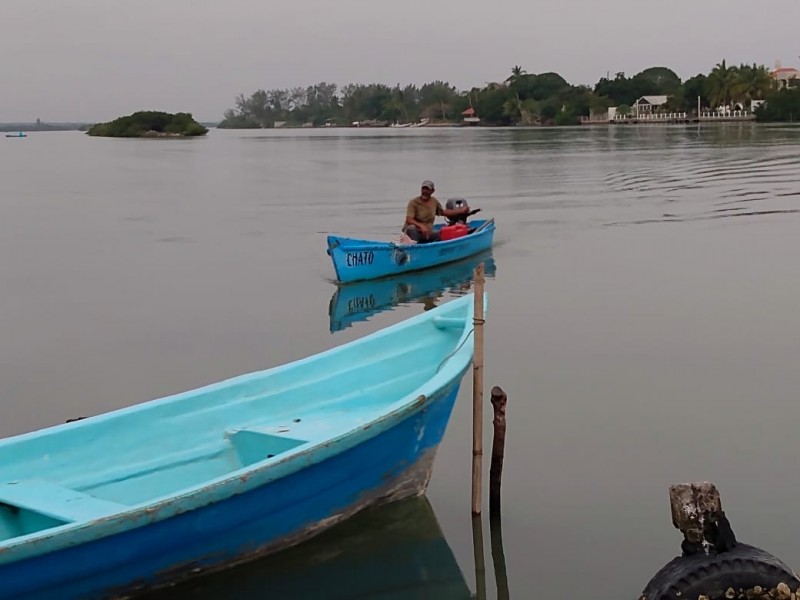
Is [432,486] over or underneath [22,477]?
underneath

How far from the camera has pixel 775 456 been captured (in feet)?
24.7

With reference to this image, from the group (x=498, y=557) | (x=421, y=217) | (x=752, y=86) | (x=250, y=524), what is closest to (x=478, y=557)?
(x=498, y=557)

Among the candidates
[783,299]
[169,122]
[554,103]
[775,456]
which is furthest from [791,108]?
[775,456]

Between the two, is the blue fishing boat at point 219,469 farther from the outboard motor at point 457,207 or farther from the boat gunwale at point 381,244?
the outboard motor at point 457,207

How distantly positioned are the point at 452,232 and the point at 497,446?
33.9ft

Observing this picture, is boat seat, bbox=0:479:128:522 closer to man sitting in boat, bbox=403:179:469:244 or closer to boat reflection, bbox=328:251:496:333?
boat reflection, bbox=328:251:496:333

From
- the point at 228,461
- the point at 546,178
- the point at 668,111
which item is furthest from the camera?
the point at 668,111

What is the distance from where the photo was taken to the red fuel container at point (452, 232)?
54.3ft

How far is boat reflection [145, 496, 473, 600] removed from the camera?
5941mm

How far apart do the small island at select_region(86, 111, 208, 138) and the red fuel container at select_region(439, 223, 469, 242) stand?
99329mm

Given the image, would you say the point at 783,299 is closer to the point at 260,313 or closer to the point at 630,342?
the point at 630,342

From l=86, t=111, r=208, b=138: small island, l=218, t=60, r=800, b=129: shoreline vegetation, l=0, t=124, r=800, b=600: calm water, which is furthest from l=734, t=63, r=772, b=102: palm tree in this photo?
l=0, t=124, r=800, b=600: calm water

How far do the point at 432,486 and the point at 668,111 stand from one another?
357ft

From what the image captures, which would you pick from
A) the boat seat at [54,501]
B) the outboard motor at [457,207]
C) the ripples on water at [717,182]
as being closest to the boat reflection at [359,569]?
the boat seat at [54,501]
